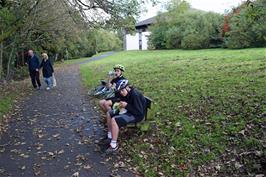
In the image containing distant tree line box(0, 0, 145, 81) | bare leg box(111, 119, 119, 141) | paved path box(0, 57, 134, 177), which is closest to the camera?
paved path box(0, 57, 134, 177)

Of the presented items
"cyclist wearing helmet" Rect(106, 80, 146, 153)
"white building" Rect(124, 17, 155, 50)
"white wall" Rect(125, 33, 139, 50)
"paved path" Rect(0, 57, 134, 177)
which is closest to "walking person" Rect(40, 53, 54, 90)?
"paved path" Rect(0, 57, 134, 177)

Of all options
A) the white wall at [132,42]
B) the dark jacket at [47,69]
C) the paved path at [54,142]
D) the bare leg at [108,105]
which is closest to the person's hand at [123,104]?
the bare leg at [108,105]

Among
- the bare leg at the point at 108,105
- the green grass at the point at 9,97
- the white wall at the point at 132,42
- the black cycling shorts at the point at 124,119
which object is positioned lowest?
the white wall at the point at 132,42

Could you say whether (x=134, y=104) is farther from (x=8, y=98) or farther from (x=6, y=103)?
(x=8, y=98)

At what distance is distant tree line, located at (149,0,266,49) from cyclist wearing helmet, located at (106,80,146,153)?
19.1m

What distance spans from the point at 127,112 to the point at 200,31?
36.6 meters

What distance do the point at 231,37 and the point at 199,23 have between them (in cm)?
925

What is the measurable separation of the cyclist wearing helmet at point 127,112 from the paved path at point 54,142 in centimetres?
53

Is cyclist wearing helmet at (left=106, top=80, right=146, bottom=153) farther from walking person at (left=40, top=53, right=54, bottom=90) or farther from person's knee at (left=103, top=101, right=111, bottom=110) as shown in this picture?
walking person at (left=40, top=53, right=54, bottom=90)

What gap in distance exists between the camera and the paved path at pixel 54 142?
22.6ft

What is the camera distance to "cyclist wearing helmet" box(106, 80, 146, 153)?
7445 millimetres

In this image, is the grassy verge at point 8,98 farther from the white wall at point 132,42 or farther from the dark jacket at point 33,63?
the white wall at point 132,42

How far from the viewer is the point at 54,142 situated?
338 inches

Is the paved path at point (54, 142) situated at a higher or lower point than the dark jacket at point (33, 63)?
lower
